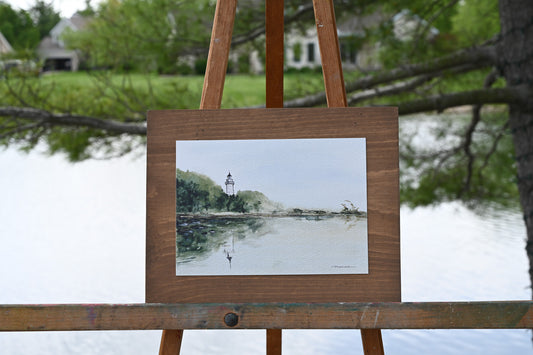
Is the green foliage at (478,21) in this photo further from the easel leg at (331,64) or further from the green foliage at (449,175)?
the easel leg at (331,64)

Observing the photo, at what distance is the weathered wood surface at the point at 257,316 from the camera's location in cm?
108

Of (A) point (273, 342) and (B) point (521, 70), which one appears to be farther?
(B) point (521, 70)

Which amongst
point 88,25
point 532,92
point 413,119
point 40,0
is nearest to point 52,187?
point 88,25

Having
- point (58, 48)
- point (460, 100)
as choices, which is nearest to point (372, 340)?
point (460, 100)

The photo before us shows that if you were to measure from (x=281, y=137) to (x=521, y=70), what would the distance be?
149 cm

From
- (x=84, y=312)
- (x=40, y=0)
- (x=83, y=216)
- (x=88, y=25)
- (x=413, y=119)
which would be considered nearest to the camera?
(x=84, y=312)

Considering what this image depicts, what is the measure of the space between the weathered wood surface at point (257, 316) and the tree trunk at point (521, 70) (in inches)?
52.9

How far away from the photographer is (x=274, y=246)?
1134 mm

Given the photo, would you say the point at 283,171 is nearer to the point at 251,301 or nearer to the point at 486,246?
the point at 251,301

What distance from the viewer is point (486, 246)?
496cm

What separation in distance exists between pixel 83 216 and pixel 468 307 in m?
4.58

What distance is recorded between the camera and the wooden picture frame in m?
1.11

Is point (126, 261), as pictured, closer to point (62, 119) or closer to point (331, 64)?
point (62, 119)

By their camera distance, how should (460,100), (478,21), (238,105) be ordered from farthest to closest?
(478,21), (238,105), (460,100)
